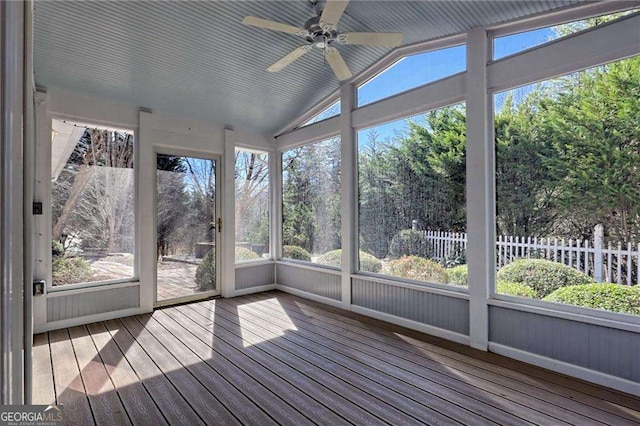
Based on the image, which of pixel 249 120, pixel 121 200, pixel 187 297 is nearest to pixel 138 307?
pixel 187 297

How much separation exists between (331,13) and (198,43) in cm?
163

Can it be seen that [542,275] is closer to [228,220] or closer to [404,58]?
[404,58]

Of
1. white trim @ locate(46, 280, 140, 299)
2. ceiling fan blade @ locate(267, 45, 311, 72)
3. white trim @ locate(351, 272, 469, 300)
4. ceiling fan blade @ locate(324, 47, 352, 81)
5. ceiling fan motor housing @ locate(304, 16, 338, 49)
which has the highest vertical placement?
ceiling fan motor housing @ locate(304, 16, 338, 49)

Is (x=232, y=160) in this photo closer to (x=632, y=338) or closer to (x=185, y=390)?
(x=185, y=390)

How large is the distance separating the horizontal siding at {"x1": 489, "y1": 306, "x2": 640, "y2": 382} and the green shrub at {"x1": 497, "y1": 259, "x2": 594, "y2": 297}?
0.83 ft

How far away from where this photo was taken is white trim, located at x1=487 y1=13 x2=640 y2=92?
2465 mm

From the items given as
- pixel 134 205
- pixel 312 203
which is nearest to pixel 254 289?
pixel 312 203

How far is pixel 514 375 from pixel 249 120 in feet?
14.7

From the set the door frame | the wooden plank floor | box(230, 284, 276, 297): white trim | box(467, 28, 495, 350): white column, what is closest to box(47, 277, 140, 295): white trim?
the door frame

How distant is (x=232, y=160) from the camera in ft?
16.8

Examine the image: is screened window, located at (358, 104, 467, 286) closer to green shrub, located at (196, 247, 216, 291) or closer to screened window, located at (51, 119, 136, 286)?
green shrub, located at (196, 247, 216, 291)

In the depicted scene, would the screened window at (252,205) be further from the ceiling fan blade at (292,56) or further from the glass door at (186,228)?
the ceiling fan blade at (292,56)

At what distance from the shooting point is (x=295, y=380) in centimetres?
261

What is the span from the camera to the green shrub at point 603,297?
246cm
